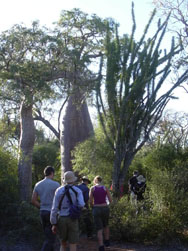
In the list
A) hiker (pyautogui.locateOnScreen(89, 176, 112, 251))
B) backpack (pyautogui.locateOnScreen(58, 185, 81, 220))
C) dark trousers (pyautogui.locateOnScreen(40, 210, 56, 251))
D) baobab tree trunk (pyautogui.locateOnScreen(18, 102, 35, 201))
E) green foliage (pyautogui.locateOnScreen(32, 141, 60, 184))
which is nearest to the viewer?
backpack (pyautogui.locateOnScreen(58, 185, 81, 220))

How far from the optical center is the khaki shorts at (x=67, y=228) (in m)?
5.79

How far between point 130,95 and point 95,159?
12.2ft

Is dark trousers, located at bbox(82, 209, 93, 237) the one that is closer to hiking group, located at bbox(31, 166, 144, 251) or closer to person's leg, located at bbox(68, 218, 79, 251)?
hiking group, located at bbox(31, 166, 144, 251)

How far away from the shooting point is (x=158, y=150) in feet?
53.0

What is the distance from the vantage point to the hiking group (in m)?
5.79

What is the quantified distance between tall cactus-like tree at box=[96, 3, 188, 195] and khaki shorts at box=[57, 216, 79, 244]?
230 inches

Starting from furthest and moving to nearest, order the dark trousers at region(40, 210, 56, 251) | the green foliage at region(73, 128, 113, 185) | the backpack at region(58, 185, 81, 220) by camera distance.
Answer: the green foliage at region(73, 128, 113, 185) → the dark trousers at region(40, 210, 56, 251) → the backpack at region(58, 185, 81, 220)

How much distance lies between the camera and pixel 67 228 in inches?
230

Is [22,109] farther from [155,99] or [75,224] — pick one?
[75,224]

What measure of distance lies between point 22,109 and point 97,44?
12.5 feet

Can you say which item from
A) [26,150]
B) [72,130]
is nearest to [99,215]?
[26,150]

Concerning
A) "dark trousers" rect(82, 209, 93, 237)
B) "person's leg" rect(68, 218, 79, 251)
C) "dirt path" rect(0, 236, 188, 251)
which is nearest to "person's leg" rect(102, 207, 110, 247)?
"dirt path" rect(0, 236, 188, 251)

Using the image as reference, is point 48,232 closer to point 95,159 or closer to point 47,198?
point 47,198

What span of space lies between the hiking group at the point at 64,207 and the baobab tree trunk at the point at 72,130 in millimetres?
8959
